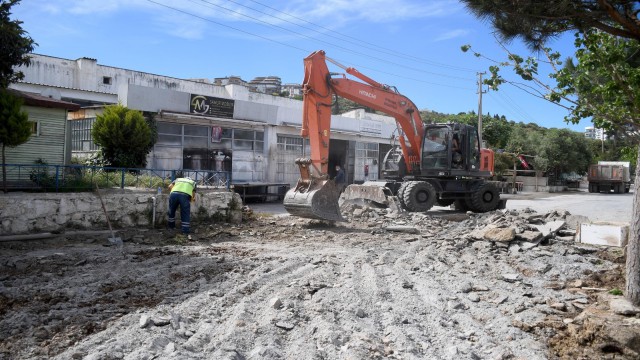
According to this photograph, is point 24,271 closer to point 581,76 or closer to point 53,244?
point 53,244

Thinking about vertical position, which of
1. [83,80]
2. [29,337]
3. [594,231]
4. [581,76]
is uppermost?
[83,80]

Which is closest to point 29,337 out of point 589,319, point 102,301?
point 102,301

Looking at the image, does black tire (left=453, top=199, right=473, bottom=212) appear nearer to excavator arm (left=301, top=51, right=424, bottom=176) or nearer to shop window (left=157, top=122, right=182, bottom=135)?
excavator arm (left=301, top=51, right=424, bottom=176)

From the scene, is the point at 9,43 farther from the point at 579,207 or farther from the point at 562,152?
the point at 562,152

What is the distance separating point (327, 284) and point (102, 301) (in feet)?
9.05

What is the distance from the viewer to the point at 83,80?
25609mm

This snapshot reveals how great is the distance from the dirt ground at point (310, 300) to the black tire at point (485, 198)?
20.9 feet

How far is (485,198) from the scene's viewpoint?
16859mm

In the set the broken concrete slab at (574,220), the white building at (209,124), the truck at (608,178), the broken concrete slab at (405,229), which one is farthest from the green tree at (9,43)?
the truck at (608,178)

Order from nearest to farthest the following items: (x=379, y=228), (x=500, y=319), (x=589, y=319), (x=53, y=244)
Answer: (x=589, y=319) < (x=500, y=319) < (x=53, y=244) < (x=379, y=228)

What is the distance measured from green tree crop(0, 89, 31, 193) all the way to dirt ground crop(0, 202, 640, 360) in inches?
86.4

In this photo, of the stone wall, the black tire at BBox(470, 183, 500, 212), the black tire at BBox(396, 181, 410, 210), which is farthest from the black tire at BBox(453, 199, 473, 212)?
the stone wall

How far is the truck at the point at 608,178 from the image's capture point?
39062mm

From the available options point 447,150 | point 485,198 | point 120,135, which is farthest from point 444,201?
point 120,135
